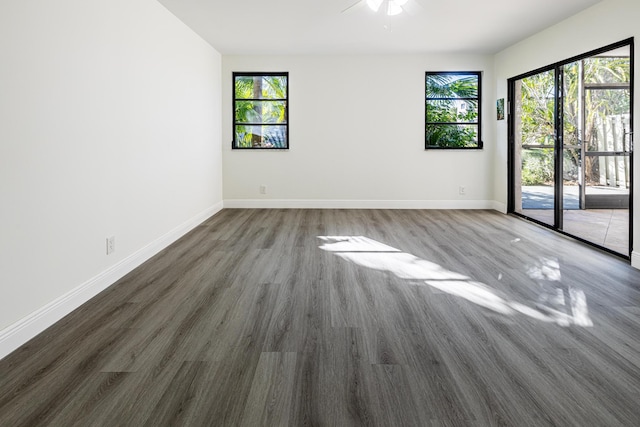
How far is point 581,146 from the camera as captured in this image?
509 cm

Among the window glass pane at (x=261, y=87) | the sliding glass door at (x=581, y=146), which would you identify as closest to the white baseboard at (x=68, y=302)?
the window glass pane at (x=261, y=87)

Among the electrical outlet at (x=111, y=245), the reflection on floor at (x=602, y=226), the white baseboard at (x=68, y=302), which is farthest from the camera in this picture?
the reflection on floor at (x=602, y=226)

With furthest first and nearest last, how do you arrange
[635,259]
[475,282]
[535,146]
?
[535,146] < [635,259] < [475,282]

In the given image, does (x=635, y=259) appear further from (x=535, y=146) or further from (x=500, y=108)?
(x=500, y=108)

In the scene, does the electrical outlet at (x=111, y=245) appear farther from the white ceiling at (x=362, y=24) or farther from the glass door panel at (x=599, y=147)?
the glass door panel at (x=599, y=147)

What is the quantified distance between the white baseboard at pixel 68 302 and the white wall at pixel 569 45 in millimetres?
4398

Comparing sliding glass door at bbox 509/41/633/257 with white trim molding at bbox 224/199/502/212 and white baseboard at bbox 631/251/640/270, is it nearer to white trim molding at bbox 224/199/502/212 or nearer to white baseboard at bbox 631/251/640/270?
white baseboard at bbox 631/251/640/270

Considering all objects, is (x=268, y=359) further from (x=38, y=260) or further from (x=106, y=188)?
(x=106, y=188)

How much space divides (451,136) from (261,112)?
3232 mm

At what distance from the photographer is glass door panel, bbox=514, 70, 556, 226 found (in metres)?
5.75

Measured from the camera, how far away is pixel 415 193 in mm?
7625

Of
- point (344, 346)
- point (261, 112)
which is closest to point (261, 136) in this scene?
point (261, 112)

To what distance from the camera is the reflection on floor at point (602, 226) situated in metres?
4.66

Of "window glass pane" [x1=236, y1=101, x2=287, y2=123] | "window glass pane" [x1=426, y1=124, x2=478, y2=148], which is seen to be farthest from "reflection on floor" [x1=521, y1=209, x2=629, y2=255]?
"window glass pane" [x1=236, y1=101, x2=287, y2=123]
